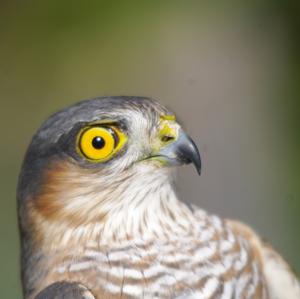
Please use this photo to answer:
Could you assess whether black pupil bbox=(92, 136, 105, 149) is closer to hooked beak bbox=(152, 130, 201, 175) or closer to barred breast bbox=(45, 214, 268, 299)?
hooked beak bbox=(152, 130, 201, 175)

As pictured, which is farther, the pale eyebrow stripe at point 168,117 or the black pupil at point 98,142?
the pale eyebrow stripe at point 168,117

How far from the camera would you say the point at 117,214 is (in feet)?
9.09

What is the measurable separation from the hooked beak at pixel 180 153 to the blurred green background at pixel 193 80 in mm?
2211

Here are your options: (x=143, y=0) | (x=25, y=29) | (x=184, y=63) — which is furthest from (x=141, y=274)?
(x=25, y=29)

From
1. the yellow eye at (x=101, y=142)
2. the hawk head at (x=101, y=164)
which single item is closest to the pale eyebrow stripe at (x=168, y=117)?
the hawk head at (x=101, y=164)

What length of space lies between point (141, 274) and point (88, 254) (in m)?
0.18

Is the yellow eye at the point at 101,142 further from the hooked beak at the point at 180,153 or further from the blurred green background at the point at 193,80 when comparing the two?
the blurred green background at the point at 193,80

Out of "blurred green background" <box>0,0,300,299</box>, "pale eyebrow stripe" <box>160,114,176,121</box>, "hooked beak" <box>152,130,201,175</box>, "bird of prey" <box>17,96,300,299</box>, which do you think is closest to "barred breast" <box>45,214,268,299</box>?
"bird of prey" <box>17,96,300,299</box>

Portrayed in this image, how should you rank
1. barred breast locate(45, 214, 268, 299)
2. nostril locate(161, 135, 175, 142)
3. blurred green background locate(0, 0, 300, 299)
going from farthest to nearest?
1. blurred green background locate(0, 0, 300, 299)
2. nostril locate(161, 135, 175, 142)
3. barred breast locate(45, 214, 268, 299)

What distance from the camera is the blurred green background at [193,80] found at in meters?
5.35

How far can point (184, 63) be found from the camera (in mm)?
5637

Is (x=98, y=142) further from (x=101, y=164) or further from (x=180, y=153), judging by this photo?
(x=180, y=153)

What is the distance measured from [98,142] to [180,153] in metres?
0.26

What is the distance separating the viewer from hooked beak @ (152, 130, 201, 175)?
2.71 metres
